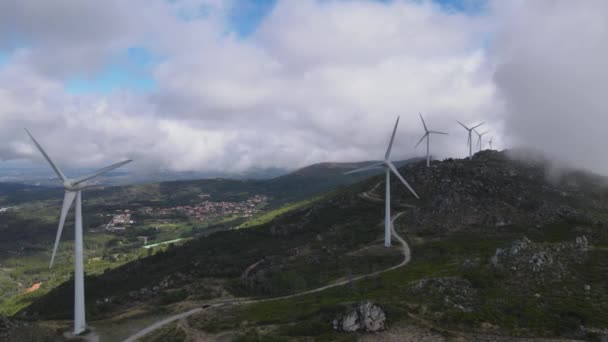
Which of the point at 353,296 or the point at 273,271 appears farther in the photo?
the point at 273,271

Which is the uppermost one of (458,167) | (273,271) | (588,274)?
(458,167)

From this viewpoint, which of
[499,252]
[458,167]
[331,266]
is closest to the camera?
[499,252]

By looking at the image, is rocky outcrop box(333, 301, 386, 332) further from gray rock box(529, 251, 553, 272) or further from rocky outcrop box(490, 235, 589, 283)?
gray rock box(529, 251, 553, 272)

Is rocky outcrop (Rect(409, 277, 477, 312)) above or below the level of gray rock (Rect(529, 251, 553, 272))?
below

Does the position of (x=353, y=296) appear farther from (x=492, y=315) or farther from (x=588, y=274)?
(x=588, y=274)

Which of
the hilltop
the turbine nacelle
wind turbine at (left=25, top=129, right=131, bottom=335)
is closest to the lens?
the hilltop

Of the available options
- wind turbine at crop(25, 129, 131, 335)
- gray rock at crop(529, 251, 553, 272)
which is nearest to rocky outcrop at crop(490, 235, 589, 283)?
gray rock at crop(529, 251, 553, 272)

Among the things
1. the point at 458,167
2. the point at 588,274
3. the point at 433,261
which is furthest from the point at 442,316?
the point at 458,167

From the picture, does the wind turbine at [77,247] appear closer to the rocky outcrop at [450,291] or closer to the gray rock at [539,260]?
the rocky outcrop at [450,291]
